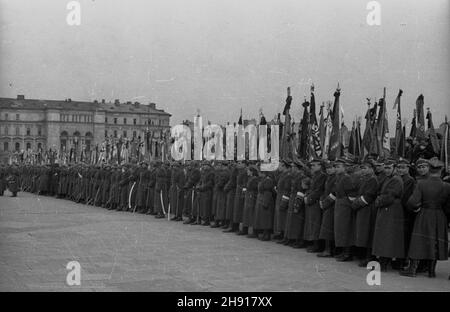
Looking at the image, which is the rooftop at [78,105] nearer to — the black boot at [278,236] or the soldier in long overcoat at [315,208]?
the black boot at [278,236]

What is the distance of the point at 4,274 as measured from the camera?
920 cm

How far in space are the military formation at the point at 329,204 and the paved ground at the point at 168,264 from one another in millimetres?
444

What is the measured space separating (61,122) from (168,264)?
9664 cm

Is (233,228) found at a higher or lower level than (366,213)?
lower

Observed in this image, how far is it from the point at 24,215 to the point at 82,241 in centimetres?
766

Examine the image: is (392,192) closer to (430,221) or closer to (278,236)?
(430,221)

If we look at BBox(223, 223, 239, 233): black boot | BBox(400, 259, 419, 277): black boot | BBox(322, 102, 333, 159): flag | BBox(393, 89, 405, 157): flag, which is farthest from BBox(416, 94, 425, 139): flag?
BBox(400, 259, 419, 277): black boot

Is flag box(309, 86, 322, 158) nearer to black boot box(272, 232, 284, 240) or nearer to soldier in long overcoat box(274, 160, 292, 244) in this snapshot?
soldier in long overcoat box(274, 160, 292, 244)

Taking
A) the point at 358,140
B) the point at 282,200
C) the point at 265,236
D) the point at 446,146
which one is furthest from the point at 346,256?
the point at 358,140

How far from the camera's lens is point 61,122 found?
338 ft

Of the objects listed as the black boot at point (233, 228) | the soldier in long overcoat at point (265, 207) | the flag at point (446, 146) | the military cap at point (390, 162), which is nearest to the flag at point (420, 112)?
the flag at point (446, 146)

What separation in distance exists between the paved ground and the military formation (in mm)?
444
